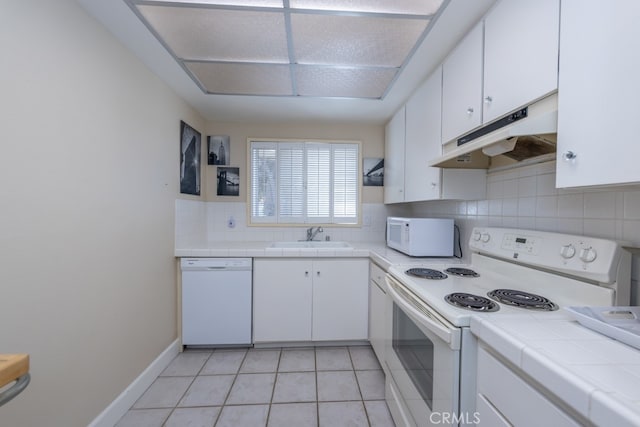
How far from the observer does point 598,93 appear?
74 centimetres

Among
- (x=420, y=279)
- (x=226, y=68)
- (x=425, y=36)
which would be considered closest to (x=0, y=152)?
(x=226, y=68)

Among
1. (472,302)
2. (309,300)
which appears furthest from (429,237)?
(309,300)

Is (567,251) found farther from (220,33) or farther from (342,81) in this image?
(220,33)

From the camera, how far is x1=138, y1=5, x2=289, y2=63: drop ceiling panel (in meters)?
1.29

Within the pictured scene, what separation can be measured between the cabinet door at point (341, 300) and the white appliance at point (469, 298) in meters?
0.74

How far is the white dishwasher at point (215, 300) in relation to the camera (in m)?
2.23

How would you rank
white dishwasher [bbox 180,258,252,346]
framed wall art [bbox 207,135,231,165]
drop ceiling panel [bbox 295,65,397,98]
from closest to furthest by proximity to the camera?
1. drop ceiling panel [bbox 295,65,397,98]
2. white dishwasher [bbox 180,258,252,346]
3. framed wall art [bbox 207,135,231,165]

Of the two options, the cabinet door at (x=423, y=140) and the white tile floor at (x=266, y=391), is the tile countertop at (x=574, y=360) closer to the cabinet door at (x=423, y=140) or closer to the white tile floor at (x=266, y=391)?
the cabinet door at (x=423, y=140)

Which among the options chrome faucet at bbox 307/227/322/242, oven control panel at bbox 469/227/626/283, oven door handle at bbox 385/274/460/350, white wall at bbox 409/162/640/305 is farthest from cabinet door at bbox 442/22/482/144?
chrome faucet at bbox 307/227/322/242

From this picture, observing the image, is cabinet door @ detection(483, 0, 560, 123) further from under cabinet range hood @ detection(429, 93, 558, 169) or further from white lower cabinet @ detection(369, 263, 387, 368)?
white lower cabinet @ detection(369, 263, 387, 368)

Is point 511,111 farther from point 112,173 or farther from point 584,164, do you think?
point 112,173

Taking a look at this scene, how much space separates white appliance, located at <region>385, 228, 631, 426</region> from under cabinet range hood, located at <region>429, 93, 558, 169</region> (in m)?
0.39

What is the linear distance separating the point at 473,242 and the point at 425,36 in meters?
1.23

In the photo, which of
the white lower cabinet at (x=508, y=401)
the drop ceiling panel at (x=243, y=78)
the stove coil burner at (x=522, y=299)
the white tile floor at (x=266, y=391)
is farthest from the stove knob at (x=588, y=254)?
the drop ceiling panel at (x=243, y=78)
